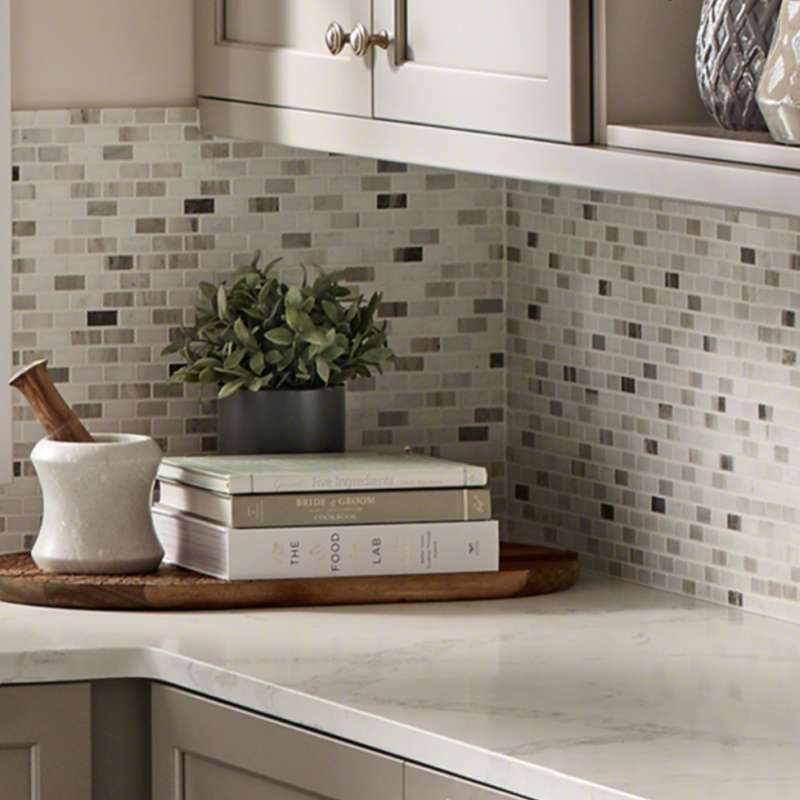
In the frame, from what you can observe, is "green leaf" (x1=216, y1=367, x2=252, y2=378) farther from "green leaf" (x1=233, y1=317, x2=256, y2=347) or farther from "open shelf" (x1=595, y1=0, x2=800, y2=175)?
"open shelf" (x1=595, y1=0, x2=800, y2=175)

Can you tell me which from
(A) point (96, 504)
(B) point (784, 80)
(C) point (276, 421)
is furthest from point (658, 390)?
(B) point (784, 80)

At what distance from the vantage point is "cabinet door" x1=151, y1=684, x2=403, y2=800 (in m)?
2.04

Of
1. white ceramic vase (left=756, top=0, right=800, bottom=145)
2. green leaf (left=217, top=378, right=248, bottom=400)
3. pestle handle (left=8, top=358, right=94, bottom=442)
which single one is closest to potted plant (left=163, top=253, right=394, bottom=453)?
green leaf (left=217, top=378, right=248, bottom=400)

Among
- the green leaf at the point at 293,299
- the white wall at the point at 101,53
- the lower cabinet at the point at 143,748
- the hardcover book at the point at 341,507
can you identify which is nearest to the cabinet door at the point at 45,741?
the lower cabinet at the point at 143,748

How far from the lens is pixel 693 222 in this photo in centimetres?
255

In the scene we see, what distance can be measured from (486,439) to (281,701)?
0.93m

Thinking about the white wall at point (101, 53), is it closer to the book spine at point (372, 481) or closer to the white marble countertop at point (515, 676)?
the book spine at point (372, 481)

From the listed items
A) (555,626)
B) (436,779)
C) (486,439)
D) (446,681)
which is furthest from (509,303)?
(436,779)

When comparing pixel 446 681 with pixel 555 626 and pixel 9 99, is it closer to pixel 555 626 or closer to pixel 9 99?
pixel 555 626

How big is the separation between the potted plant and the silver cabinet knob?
0.40m

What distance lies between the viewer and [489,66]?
2.18 meters

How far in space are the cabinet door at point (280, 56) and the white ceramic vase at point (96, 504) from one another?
0.46 metres

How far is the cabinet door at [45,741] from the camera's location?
2248 mm

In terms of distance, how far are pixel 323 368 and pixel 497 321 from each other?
35 centimetres
